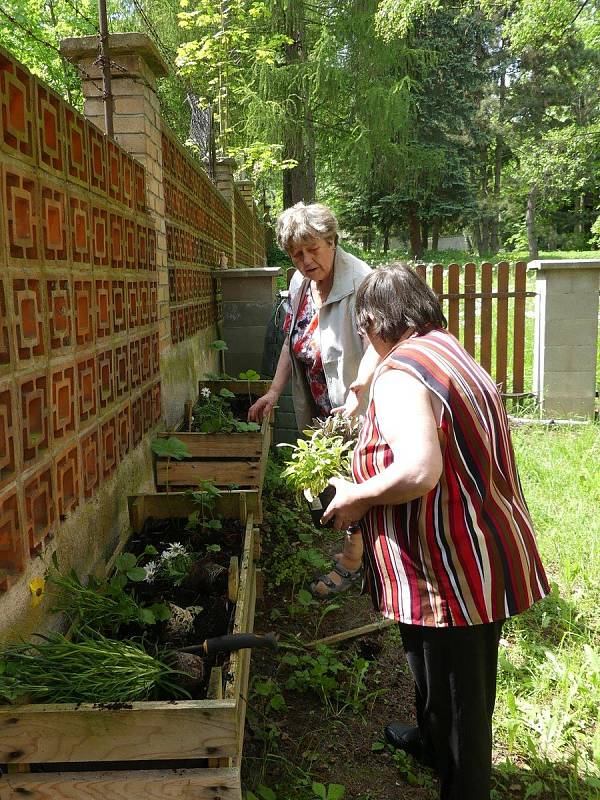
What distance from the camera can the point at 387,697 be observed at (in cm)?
300

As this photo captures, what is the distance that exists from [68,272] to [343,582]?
2.48 m

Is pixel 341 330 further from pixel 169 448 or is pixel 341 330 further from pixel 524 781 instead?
pixel 524 781

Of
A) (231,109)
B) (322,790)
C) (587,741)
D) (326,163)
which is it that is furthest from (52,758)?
(326,163)

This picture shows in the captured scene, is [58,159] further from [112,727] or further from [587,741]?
[587,741]

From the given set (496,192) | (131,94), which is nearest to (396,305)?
(131,94)

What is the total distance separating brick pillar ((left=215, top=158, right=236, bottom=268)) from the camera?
379 inches

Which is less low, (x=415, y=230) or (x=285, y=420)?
(x=415, y=230)

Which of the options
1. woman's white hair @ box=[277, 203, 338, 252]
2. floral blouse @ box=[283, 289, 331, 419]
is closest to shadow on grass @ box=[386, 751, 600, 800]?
floral blouse @ box=[283, 289, 331, 419]

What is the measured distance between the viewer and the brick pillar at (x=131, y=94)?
12.1 ft

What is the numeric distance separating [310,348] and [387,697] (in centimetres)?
182

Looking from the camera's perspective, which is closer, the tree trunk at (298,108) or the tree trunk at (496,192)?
the tree trunk at (298,108)

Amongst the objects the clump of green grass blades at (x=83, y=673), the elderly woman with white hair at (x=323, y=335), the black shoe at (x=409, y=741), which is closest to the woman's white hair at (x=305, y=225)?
the elderly woman with white hair at (x=323, y=335)

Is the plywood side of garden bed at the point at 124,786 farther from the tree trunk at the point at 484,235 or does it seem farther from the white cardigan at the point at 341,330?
the tree trunk at the point at 484,235

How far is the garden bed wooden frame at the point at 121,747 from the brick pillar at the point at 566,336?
6663 millimetres
